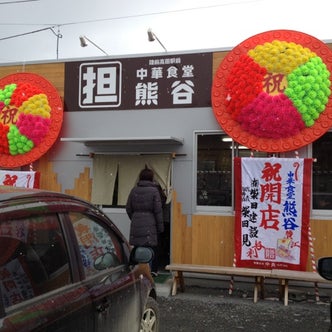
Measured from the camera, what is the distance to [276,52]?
767 centimetres

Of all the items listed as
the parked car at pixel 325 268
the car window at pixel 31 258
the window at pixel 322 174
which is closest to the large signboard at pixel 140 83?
the window at pixel 322 174

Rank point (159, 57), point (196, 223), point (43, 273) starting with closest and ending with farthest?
1. point (43, 273)
2. point (196, 223)
3. point (159, 57)

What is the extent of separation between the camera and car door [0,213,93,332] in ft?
7.50

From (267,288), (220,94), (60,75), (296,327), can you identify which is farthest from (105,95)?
(296,327)

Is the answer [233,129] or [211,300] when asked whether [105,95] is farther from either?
[211,300]

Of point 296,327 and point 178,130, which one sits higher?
point 178,130

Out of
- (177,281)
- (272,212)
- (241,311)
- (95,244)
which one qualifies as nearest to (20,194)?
(95,244)

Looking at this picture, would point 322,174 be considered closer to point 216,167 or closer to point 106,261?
point 216,167

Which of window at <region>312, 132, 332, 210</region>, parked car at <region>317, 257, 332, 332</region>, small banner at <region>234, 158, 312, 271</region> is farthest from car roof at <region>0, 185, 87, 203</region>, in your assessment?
window at <region>312, 132, 332, 210</region>

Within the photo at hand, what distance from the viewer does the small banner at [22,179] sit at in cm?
888

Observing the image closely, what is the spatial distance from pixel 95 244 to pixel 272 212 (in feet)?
15.7

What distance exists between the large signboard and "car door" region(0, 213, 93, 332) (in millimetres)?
5854

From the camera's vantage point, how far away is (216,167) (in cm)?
814

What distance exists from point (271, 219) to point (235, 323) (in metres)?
2.14
